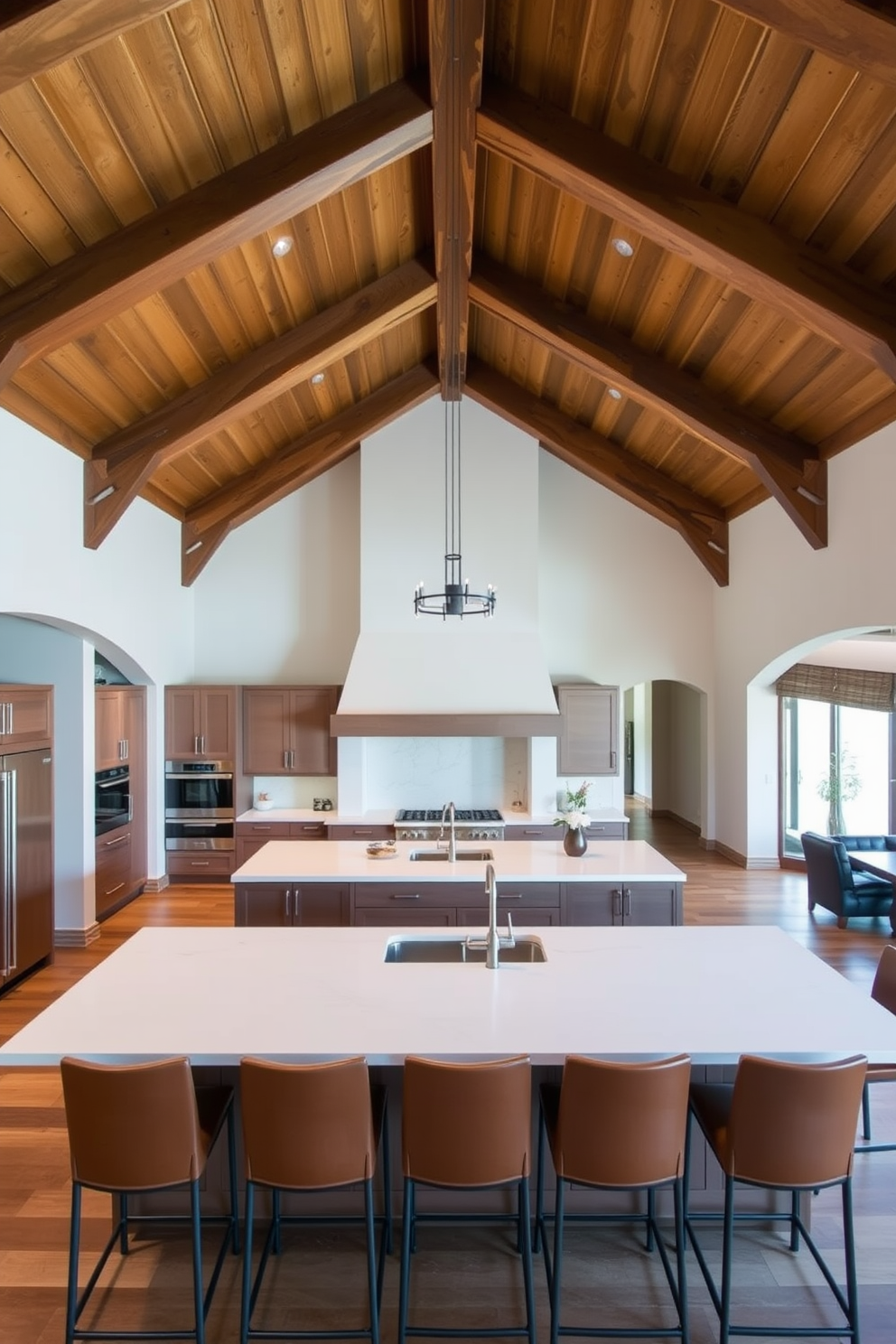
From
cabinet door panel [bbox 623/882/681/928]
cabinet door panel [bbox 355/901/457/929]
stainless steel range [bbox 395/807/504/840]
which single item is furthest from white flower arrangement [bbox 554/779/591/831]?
cabinet door panel [bbox 355/901/457/929]

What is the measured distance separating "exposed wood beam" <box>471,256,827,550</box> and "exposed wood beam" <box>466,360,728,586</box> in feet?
5.23

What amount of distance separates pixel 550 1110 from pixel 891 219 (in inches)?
165

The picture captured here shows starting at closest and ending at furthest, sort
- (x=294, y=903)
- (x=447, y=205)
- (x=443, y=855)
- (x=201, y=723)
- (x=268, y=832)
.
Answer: (x=447, y=205) < (x=294, y=903) < (x=443, y=855) < (x=268, y=832) < (x=201, y=723)

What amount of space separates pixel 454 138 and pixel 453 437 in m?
3.78

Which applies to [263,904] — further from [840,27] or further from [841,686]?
[841,686]

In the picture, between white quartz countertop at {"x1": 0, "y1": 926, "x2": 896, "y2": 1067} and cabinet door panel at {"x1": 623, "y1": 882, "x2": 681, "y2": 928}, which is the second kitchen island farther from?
white quartz countertop at {"x1": 0, "y1": 926, "x2": 896, "y2": 1067}

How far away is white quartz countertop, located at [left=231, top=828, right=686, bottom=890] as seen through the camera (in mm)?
4586

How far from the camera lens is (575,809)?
253 inches

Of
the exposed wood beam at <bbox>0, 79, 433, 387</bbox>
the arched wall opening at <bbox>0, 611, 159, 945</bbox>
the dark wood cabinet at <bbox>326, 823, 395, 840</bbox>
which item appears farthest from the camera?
the dark wood cabinet at <bbox>326, 823, 395, 840</bbox>

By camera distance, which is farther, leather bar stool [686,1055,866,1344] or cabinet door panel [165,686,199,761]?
cabinet door panel [165,686,199,761]

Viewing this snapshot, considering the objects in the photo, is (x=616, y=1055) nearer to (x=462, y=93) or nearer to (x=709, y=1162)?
(x=709, y=1162)

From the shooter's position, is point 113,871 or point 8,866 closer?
point 8,866

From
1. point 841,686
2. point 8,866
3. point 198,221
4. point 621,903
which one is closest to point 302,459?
point 198,221

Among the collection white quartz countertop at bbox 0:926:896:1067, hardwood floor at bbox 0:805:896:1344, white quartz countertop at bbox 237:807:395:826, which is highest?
white quartz countertop at bbox 0:926:896:1067
